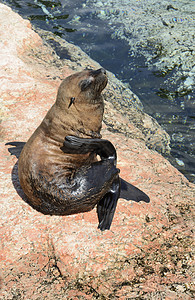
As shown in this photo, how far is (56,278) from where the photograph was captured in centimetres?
314

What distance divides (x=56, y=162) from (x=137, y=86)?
6161 mm

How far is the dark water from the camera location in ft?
24.3

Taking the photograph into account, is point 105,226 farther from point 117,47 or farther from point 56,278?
point 117,47

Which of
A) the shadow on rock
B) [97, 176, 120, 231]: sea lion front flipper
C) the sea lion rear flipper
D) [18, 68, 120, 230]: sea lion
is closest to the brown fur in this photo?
[18, 68, 120, 230]: sea lion

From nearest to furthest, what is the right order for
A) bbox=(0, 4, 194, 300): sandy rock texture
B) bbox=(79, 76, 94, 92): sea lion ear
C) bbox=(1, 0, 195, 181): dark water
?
1. bbox=(0, 4, 194, 300): sandy rock texture
2. bbox=(79, 76, 94, 92): sea lion ear
3. bbox=(1, 0, 195, 181): dark water

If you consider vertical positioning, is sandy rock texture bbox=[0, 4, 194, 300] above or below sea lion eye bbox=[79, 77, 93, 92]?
below

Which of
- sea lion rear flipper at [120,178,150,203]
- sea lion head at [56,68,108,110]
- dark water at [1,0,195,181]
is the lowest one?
dark water at [1,0,195,181]

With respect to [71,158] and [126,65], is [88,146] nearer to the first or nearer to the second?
[71,158]

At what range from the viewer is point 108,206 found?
3.57m

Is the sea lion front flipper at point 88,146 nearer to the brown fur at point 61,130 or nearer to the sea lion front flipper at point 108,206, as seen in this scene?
the brown fur at point 61,130

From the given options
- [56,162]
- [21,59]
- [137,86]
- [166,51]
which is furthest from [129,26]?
[56,162]

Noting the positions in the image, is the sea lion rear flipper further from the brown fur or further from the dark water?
the dark water

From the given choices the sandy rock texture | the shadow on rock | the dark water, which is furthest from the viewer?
the dark water

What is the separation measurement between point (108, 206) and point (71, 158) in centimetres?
65
